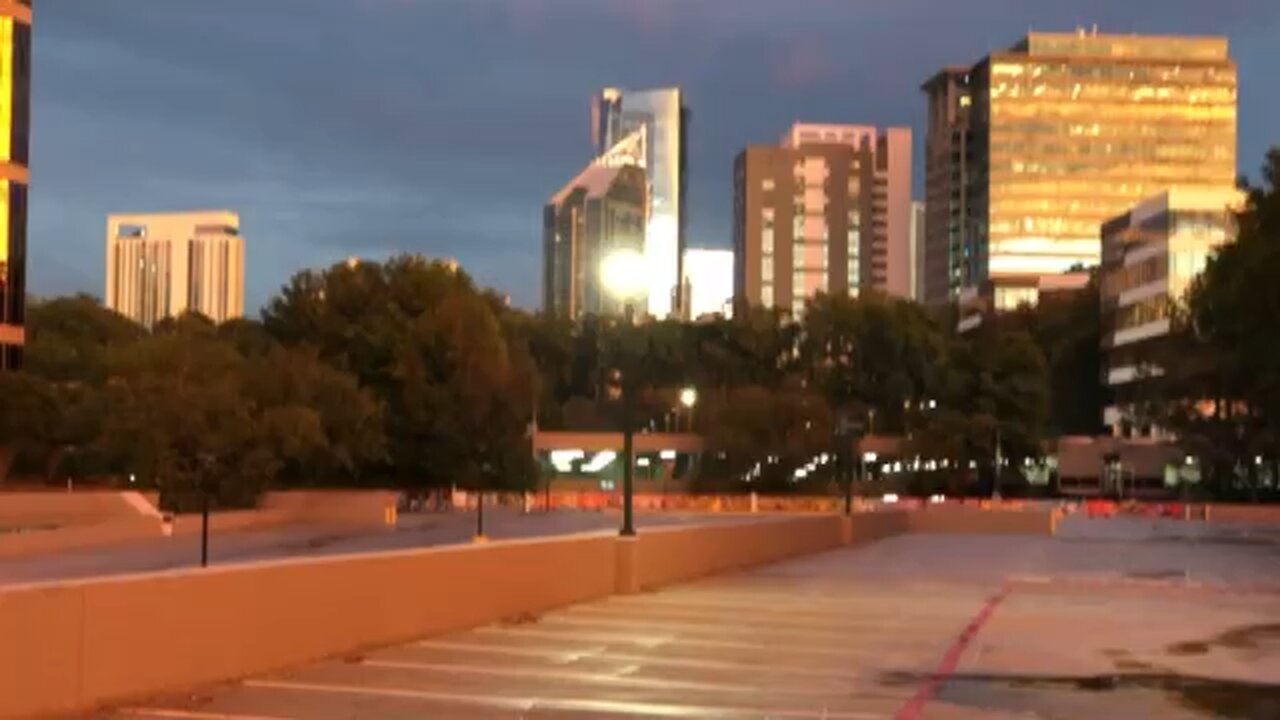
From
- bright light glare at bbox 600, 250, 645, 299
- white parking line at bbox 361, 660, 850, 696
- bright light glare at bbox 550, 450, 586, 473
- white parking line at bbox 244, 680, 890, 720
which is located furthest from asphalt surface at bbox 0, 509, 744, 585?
bright light glare at bbox 550, 450, 586, 473

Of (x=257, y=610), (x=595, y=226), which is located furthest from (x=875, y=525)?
(x=257, y=610)

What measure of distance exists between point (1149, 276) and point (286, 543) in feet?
298

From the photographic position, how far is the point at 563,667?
16.9m

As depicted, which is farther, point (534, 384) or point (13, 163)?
point (534, 384)

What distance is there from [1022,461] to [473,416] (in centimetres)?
4528

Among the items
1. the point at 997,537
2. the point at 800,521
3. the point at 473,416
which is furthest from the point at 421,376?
the point at 800,521

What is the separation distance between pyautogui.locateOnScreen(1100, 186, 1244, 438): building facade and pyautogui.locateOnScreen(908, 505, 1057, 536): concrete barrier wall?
157ft

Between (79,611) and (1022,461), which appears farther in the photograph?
(1022,461)

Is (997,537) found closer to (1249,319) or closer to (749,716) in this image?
(1249,319)

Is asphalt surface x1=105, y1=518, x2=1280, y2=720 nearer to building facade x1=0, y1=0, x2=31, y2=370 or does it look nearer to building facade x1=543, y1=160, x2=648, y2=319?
building facade x1=543, y1=160, x2=648, y2=319

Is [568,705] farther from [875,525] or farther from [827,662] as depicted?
[875,525]

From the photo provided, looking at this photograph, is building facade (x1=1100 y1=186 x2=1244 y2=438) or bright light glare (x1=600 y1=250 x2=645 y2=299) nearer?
bright light glare (x1=600 y1=250 x2=645 y2=299)

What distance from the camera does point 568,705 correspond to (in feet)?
46.6

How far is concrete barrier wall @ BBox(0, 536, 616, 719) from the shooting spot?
12195 millimetres
